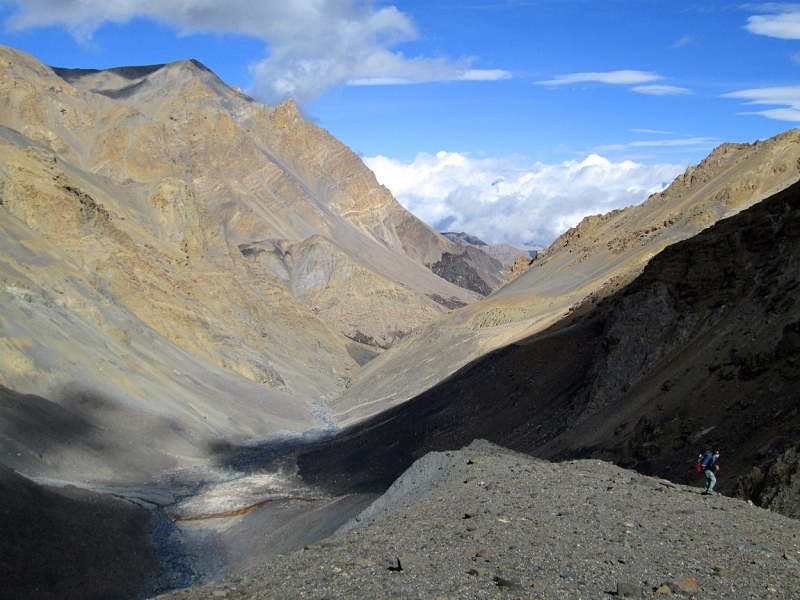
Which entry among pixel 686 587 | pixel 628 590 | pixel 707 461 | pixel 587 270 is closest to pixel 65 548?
pixel 707 461

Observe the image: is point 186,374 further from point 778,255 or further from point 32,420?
point 778,255

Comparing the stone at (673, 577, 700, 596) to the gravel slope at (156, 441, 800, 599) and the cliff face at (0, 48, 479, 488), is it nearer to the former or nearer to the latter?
the gravel slope at (156, 441, 800, 599)

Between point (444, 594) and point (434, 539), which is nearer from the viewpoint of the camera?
point (444, 594)

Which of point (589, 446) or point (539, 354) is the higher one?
point (539, 354)

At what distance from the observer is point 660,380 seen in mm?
19297

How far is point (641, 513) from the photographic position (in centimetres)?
1025

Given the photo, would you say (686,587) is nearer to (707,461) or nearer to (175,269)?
(707,461)

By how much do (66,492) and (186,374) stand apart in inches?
849

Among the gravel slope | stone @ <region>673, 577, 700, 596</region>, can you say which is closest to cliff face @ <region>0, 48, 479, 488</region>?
the gravel slope

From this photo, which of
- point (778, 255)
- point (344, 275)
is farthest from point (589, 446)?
point (344, 275)

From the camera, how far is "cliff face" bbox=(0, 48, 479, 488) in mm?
31094

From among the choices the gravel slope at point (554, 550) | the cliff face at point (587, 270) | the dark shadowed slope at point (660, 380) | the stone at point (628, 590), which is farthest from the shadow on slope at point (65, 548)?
the cliff face at point (587, 270)

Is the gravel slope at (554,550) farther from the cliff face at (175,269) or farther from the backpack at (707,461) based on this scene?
the cliff face at (175,269)

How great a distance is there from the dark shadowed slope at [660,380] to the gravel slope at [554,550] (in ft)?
8.69
